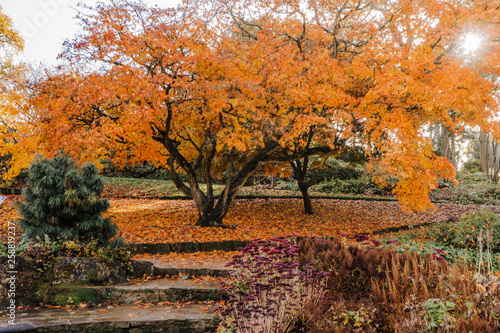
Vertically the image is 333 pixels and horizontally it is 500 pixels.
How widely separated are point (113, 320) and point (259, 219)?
6.80 m

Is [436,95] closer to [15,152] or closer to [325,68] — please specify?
[325,68]

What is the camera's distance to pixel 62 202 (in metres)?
4.76

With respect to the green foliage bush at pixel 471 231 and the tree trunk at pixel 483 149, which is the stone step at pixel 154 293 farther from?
the tree trunk at pixel 483 149

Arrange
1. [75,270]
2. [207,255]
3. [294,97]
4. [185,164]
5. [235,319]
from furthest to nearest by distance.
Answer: [185,164]
[294,97]
[207,255]
[75,270]
[235,319]

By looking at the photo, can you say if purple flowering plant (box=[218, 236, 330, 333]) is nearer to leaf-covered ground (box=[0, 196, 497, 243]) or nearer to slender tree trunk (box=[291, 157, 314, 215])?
leaf-covered ground (box=[0, 196, 497, 243])

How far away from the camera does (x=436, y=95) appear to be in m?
6.71

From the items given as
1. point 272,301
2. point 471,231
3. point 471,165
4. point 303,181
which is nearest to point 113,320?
point 272,301

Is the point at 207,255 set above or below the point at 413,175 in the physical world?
below

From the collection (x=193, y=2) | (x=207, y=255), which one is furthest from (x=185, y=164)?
(x=193, y=2)

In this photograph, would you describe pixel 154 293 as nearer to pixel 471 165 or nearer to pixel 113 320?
pixel 113 320

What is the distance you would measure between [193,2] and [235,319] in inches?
281

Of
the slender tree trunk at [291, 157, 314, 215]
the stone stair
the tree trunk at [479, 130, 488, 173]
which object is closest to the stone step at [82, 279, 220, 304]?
the stone stair

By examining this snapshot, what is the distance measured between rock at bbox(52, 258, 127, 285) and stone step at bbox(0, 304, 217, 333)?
0.48 meters

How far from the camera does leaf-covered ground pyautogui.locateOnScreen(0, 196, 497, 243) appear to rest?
7953 millimetres
